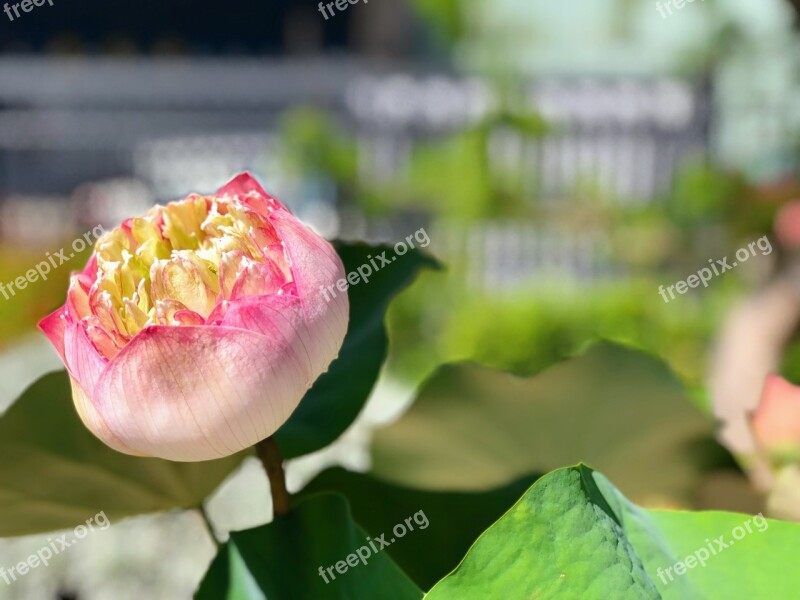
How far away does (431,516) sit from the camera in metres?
0.35

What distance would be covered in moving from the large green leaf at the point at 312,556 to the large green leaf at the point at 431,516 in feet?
0.16

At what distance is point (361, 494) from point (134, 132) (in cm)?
760

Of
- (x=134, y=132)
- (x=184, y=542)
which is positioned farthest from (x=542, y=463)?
(x=134, y=132)

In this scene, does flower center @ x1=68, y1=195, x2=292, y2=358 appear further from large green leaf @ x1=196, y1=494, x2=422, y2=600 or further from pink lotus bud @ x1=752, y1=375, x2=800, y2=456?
pink lotus bud @ x1=752, y1=375, x2=800, y2=456

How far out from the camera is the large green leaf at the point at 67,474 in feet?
1.13

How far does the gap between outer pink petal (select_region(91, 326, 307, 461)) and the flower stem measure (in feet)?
0.16

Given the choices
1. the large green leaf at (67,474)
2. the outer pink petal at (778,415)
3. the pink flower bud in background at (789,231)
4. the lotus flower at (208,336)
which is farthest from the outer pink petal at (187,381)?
the pink flower bud in background at (789,231)

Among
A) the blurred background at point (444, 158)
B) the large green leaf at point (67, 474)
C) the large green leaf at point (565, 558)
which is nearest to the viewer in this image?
the large green leaf at point (565, 558)

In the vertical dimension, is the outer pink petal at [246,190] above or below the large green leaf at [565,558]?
above

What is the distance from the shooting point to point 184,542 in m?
0.59

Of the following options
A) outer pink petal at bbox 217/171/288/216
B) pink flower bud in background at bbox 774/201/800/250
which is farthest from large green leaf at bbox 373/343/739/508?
pink flower bud in background at bbox 774/201/800/250

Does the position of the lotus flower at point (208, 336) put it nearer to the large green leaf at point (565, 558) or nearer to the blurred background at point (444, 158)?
the large green leaf at point (565, 558)

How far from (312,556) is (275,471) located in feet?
0.11

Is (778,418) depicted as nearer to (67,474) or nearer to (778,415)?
(778,415)
